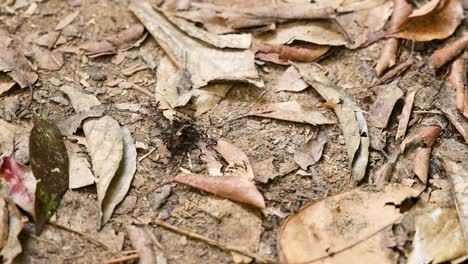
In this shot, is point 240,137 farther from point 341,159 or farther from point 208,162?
point 341,159

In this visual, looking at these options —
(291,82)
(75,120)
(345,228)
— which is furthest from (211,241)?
(291,82)

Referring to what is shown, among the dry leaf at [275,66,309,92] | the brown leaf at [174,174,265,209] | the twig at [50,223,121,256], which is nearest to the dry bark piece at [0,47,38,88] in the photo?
Answer: the twig at [50,223,121,256]

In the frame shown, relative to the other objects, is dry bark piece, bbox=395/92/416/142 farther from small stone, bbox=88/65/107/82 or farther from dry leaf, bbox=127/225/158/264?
small stone, bbox=88/65/107/82

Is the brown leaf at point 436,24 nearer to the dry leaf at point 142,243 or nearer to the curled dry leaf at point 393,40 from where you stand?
the curled dry leaf at point 393,40

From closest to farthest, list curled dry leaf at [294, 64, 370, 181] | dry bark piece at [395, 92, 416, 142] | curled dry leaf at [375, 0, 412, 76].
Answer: curled dry leaf at [294, 64, 370, 181], dry bark piece at [395, 92, 416, 142], curled dry leaf at [375, 0, 412, 76]

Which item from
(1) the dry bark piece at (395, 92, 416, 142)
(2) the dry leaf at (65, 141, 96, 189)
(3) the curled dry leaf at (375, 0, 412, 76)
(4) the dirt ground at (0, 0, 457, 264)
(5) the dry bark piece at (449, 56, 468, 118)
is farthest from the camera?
(3) the curled dry leaf at (375, 0, 412, 76)

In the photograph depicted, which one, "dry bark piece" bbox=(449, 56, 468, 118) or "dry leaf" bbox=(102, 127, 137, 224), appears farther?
"dry bark piece" bbox=(449, 56, 468, 118)

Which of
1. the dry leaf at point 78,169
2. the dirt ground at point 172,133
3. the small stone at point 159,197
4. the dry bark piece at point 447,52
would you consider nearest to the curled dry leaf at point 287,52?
the dirt ground at point 172,133
